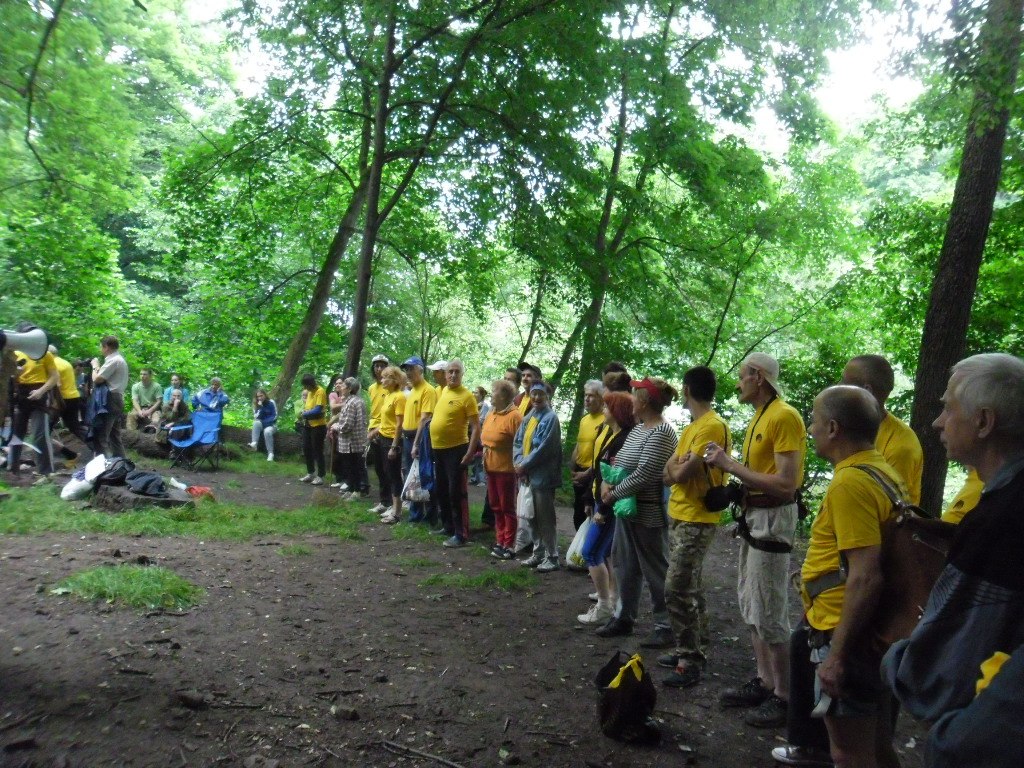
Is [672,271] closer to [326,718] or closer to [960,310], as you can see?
[960,310]

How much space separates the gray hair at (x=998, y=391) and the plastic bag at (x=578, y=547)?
4.27 meters

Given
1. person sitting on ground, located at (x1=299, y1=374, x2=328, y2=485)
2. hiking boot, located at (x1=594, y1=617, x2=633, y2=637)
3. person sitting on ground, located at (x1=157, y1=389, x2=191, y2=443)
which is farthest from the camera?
person sitting on ground, located at (x1=157, y1=389, x2=191, y2=443)

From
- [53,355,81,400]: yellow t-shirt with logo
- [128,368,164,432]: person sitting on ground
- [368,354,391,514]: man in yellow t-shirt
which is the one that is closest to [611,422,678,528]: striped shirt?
[368,354,391,514]: man in yellow t-shirt

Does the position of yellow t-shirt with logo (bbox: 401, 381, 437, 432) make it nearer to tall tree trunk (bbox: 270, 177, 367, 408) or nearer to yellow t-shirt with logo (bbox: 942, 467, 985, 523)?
yellow t-shirt with logo (bbox: 942, 467, 985, 523)

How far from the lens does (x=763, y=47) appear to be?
1345 cm

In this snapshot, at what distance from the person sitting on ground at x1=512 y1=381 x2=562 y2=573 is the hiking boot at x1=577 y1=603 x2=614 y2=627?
1678 millimetres

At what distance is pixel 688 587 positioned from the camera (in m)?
4.45

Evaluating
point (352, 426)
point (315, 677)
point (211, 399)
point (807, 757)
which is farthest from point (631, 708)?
point (211, 399)

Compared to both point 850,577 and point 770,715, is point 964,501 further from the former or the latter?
point 770,715

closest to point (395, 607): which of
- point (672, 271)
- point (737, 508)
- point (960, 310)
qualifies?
point (737, 508)

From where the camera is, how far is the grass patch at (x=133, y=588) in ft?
16.5

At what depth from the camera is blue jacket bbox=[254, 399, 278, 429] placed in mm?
15164

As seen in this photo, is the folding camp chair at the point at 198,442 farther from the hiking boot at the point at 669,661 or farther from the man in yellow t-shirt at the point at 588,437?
the hiking boot at the point at 669,661

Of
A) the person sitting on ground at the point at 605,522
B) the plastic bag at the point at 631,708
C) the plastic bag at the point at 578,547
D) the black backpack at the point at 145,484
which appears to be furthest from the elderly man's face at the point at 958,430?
the black backpack at the point at 145,484
